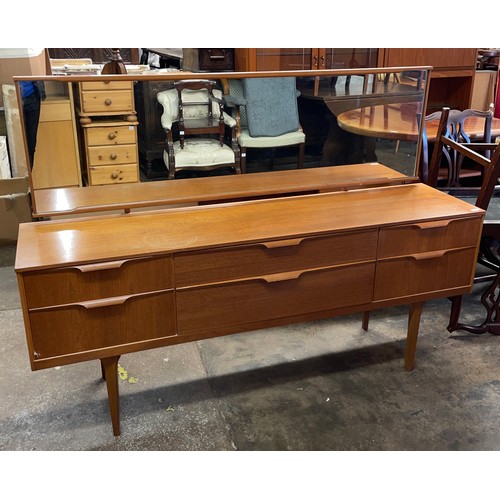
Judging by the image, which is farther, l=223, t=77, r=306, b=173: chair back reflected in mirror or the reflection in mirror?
l=223, t=77, r=306, b=173: chair back reflected in mirror

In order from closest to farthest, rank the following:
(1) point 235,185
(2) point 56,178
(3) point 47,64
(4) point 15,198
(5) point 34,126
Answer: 1. (5) point 34,126
2. (2) point 56,178
3. (1) point 235,185
4. (4) point 15,198
5. (3) point 47,64

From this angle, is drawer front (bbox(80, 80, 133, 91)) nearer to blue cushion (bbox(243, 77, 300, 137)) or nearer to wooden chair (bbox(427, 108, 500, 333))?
blue cushion (bbox(243, 77, 300, 137))

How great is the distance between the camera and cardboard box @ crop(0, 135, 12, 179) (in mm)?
3325

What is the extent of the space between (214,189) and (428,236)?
785 mm

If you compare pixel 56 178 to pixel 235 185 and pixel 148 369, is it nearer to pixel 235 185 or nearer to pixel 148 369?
pixel 235 185

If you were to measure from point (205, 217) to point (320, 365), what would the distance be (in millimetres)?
821

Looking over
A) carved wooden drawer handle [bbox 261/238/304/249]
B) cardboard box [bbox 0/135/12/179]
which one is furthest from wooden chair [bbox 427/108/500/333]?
cardboard box [bbox 0/135/12/179]

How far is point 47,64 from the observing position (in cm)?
381

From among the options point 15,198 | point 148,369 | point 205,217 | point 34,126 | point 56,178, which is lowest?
point 148,369

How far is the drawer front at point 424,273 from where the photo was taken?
1.99m

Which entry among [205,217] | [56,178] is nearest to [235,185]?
[205,217]

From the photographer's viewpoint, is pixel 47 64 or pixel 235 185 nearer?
pixel 235 185

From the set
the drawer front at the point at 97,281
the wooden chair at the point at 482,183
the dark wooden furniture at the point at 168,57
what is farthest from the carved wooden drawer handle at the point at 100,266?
the dark wooden furniture at the point at 168,57

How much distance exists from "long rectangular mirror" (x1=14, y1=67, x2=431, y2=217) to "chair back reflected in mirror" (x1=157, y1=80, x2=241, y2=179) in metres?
0.02
